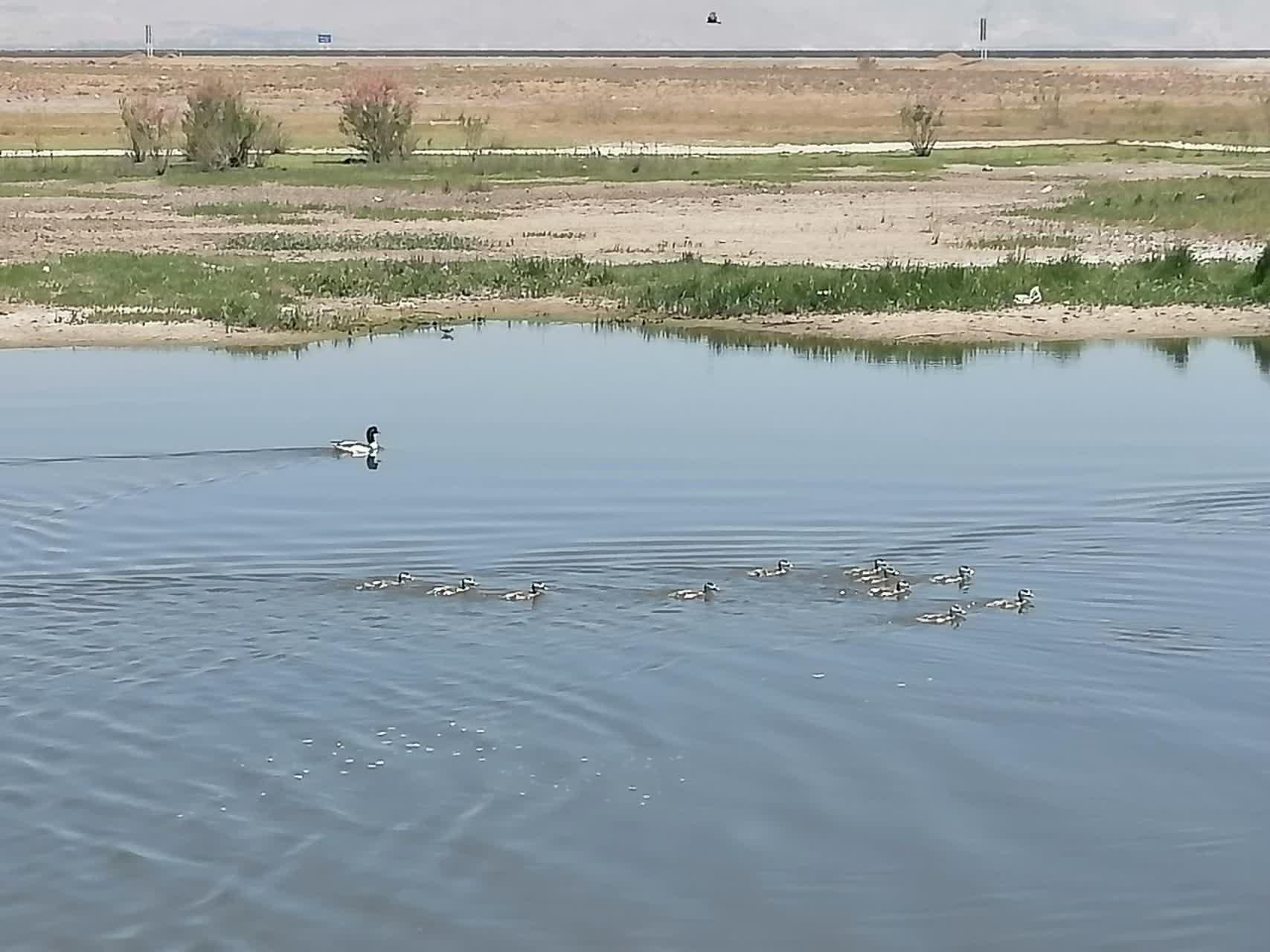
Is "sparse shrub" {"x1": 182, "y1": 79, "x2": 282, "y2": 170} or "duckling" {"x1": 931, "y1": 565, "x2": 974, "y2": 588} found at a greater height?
"sparse shrub" {"x1": 182, "y1": 79, "x2": 282, "y2": 170}

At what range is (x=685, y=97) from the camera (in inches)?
3755

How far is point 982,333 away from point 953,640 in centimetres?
1313

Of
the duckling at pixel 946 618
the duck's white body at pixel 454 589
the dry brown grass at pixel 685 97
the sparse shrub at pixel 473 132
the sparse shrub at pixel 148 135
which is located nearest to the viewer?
the duckling at pixel 946 618

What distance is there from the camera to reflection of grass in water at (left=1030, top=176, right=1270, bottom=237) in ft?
112

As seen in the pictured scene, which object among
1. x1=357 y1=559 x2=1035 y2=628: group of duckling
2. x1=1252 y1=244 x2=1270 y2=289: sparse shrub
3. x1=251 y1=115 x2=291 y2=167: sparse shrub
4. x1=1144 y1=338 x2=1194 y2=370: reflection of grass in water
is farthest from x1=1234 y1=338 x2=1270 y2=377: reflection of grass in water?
x1=251 y1=115 x2=291 y2=167: sparse shrub

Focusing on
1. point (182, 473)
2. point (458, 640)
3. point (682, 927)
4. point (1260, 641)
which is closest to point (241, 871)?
point (682, 927)

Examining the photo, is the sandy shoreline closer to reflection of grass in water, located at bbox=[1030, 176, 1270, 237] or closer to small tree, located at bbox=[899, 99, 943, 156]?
reflection of grass in water, located at bbox=[1030, 176, 1270, 237]

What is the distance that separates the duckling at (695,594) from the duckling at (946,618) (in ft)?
4.05

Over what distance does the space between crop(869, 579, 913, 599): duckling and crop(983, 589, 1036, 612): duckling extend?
0.47m

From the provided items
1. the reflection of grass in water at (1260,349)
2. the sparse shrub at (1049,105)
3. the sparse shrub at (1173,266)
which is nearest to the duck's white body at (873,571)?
the reflection of grass in water at (1260,349)

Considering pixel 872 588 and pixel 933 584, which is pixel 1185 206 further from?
pixel 872 588

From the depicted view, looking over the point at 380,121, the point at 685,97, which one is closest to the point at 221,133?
the point at 380,121

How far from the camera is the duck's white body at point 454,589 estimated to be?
12781 millimetres

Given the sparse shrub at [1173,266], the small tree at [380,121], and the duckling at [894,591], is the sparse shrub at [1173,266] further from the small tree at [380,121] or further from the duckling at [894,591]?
the small tree at [380,121]
